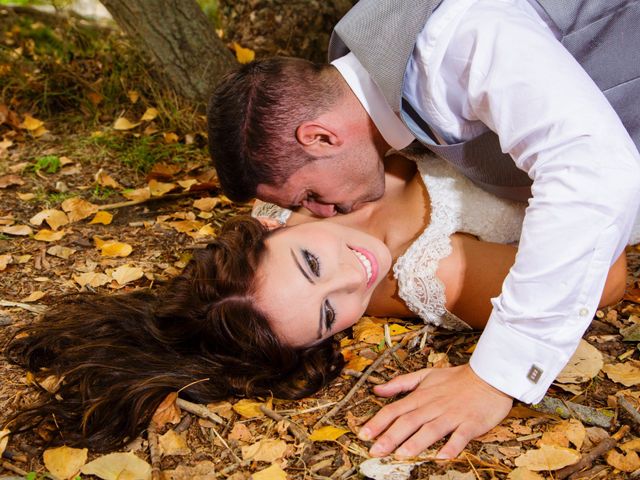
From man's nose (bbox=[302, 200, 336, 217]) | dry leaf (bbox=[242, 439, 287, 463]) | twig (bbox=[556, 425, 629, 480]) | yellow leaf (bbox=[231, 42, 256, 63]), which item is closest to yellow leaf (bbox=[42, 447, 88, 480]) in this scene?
dry leaf (bbox=[242, 439, 287, 463])

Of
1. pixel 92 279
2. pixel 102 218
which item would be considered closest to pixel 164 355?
pixel 92 279

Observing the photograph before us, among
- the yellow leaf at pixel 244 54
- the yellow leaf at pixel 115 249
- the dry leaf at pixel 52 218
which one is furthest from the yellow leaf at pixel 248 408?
the yellow leaf at pixel 244 54

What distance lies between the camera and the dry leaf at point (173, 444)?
1.98 m

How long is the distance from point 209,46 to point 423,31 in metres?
1.96

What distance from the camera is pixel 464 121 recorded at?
89.6 inches

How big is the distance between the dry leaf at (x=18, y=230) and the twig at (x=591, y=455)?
2.36 meters

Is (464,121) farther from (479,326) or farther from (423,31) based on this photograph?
(479,326)

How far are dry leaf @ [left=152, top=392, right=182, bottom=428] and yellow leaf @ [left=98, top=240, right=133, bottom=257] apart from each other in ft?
3.27

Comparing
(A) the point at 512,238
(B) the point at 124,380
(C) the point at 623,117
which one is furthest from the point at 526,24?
(B) the point at 124,380

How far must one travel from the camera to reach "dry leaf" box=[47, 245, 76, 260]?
296 centimetres

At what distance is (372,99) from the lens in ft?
7.87

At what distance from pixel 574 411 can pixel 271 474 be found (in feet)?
2.93

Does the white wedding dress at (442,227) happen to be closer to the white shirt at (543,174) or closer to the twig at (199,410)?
the white shirt at (543,174)

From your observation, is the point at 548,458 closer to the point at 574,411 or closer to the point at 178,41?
the point at 574,411
